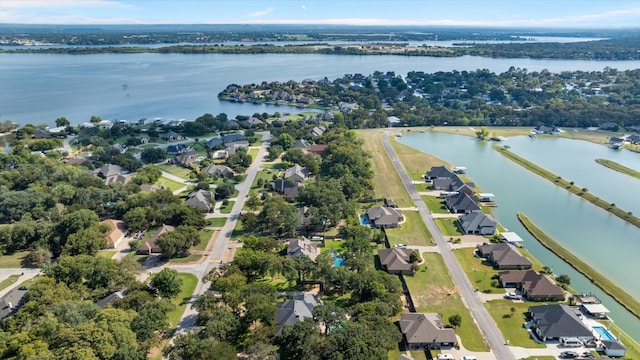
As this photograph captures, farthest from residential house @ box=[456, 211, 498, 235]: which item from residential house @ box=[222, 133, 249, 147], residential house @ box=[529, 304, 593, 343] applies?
residential house @ box=[222, 133, 249, 147]

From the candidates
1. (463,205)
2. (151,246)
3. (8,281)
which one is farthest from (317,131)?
(8,281)

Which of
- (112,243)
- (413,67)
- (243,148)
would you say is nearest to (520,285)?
(112,243)

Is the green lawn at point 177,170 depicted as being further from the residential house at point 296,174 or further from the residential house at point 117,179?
the residential house at point 296,174

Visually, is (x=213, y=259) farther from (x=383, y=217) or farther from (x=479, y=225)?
(x=479, y=225)

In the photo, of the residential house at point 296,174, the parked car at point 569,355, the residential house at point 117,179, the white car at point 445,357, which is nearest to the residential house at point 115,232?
the residential house at point 117,179

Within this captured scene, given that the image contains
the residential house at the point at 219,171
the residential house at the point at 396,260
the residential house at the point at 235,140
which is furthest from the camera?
the residential house at the point at 235,140

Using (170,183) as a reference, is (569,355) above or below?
below
